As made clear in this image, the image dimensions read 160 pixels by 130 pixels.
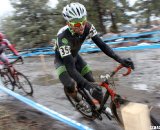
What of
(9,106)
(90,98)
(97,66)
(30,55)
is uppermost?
(90,98)

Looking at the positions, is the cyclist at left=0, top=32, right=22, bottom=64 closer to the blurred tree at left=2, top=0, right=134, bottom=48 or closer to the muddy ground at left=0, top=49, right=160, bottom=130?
the muddy ground at left=0, top=49, right=160, bottom=130

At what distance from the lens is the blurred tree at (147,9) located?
27.1 metres

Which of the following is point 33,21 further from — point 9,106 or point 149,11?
point 9,106

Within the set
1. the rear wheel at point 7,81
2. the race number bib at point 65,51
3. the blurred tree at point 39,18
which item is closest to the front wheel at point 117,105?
the race number bib at point 65,51

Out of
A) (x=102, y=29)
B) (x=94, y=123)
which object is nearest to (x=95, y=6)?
(x=102, y=29)

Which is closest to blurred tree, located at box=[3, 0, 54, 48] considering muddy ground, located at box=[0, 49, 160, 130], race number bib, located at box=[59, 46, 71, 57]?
muddy ground, located at box=[0, 49, 160, 130]

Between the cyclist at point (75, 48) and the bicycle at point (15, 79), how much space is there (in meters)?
3.15

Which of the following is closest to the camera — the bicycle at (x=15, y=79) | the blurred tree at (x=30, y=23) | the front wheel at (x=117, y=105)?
the front wheel at (x=117, y=105)

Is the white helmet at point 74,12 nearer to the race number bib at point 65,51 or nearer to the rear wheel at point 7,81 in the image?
the race number bib at point 65,51

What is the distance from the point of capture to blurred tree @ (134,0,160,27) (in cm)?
2711

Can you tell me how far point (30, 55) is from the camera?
22266 mm

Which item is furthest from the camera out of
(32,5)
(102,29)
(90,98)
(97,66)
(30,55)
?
(102,29)

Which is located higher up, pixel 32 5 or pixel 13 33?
pixel 32 5

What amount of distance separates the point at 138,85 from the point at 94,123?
3.13 metres
